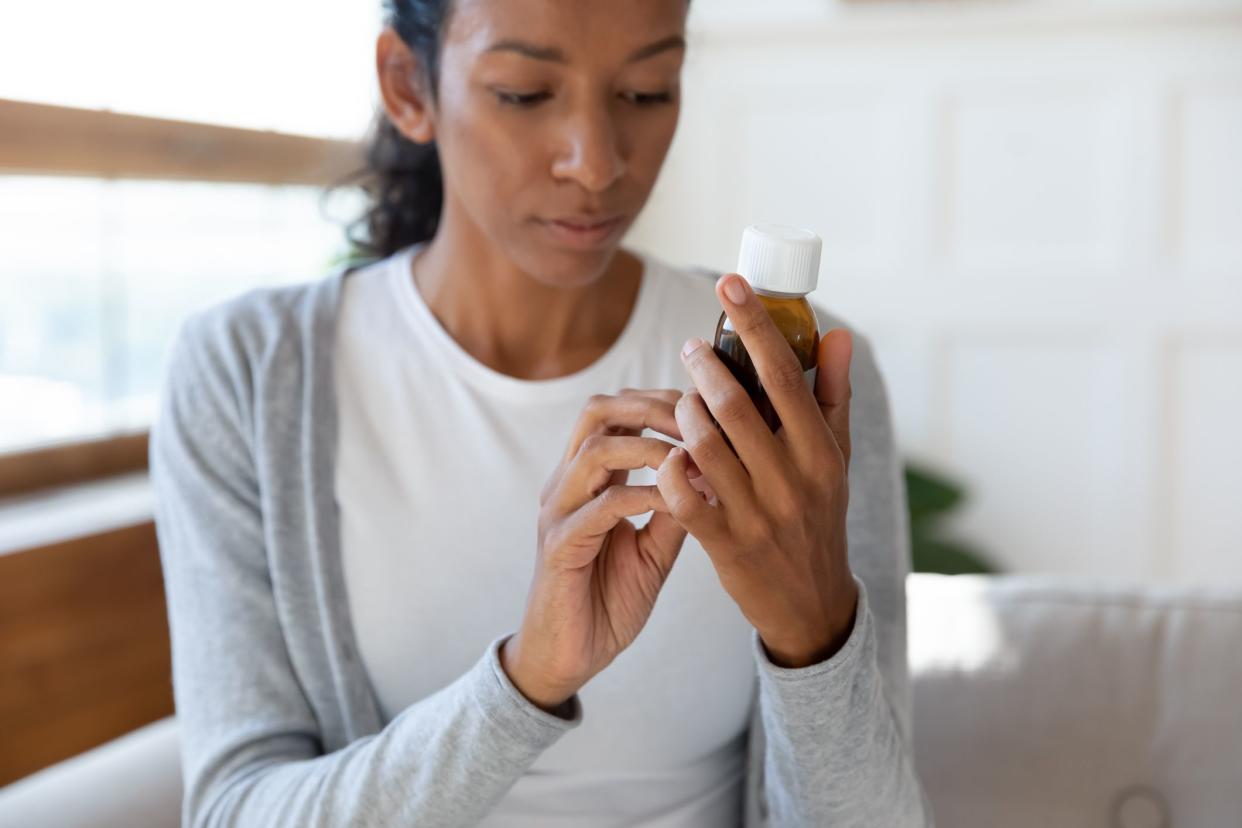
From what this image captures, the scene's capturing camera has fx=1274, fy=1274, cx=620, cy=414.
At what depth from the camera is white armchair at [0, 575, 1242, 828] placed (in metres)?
1.18

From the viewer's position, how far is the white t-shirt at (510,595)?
3.54 ft

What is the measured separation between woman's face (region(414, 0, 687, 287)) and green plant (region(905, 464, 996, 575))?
1877mm

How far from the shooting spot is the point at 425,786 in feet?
2.95

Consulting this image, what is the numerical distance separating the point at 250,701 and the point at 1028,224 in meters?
2.16

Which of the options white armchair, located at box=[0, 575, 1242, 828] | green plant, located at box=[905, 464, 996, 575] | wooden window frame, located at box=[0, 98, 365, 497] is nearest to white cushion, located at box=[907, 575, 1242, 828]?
white armchair, located at box=[0, 575, 1242, 828]

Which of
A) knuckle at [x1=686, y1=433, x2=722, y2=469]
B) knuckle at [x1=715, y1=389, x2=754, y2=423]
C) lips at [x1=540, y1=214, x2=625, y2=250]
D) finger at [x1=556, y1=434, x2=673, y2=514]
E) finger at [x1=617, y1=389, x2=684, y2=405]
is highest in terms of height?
lips at [x1=540, y1=214, x2=625, y2=250]

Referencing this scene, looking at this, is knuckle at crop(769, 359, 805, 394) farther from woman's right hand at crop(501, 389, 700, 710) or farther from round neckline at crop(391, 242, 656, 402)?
round neckline at crop(391, 242, 656, 402)

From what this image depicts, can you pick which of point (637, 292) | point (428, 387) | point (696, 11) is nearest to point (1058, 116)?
point (696, 11)

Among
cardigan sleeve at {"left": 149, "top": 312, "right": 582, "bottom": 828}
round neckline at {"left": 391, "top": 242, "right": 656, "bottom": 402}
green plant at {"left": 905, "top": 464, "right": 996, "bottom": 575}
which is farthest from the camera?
green plant at {"left": 905, "top": 464, "right": 996, "bottom": 575}

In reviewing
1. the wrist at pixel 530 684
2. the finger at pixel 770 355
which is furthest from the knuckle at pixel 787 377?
the wrist at pixel 530 684

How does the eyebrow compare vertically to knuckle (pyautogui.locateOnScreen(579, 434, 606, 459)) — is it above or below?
above

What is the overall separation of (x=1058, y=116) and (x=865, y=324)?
594 mm

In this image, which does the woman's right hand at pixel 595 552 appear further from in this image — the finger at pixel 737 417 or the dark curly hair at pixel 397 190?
the dark curly hair at pixel 397 190

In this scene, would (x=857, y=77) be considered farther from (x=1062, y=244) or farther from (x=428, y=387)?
(x=428, y=387)
